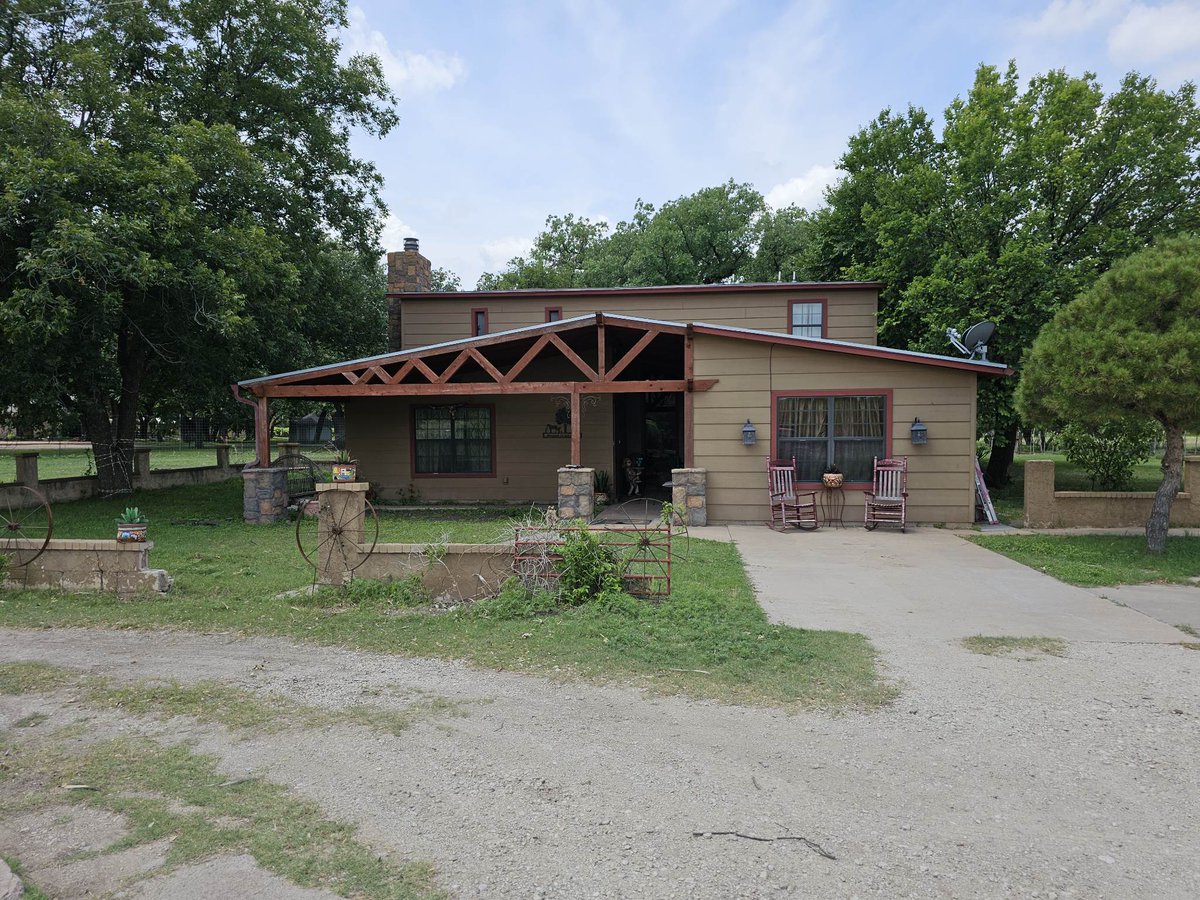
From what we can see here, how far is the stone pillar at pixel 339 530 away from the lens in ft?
22.1

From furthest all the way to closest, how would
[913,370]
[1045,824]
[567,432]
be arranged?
[567,432] < [913,370] < [1045,824]

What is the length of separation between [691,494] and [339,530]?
20.2 ft

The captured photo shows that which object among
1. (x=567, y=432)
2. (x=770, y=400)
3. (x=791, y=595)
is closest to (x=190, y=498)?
(x=567, y=432)

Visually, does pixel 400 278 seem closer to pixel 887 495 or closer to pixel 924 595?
pixel 887 495

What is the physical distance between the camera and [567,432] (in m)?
14.9

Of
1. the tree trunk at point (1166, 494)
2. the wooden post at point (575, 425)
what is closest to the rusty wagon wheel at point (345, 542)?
the wooden post at point (575, 425)

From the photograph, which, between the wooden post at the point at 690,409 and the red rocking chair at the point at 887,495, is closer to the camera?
the red rocking chair at the point at 887,495

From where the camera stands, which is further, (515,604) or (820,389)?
(820,389)

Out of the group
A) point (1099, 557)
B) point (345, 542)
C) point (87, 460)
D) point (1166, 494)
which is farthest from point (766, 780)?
point (87, 460)

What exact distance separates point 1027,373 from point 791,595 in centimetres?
546

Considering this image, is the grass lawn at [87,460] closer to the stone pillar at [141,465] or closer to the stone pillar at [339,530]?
the stone pillar at [141,465]

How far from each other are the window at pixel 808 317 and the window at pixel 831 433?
449 cm

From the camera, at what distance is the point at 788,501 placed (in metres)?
11.2

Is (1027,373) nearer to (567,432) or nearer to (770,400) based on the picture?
(770,400)
